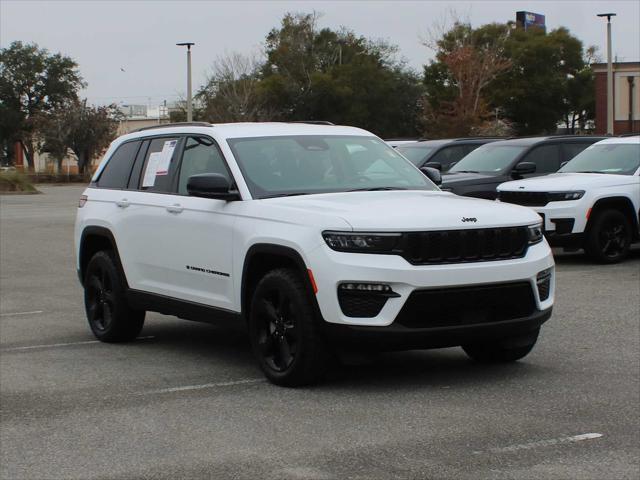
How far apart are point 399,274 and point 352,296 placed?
34 cm

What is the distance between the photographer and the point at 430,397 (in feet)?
23.9

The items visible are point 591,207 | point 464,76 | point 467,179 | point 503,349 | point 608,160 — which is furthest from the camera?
point 464,76

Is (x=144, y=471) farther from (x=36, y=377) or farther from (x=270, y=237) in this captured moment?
(x=36, y=377)

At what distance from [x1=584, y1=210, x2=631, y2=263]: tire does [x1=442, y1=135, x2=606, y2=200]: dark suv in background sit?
3179mm

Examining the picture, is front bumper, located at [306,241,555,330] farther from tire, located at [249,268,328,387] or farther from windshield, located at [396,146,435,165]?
windshield, located at [396,146,435,165]

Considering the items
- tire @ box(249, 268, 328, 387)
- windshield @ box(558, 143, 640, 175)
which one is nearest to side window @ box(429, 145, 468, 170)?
windshield @ box(558, 143, 640, 175)

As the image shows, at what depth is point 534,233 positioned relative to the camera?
25.8 feet

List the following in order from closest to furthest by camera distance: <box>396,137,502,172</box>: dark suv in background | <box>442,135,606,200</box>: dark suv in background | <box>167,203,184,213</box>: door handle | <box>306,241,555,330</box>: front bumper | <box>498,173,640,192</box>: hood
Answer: <box>306,241,555,330</box>: front bumper
<box>167,203,184,213</box>: door handle
<box>498,173,640,192</box>: hood
<box>442,135,606,200</box>: dark suv in background
<box>396,137,502,172</box>: dark suv in background

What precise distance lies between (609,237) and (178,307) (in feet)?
27.5

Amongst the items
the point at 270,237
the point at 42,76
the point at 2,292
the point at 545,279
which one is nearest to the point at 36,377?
the point at 270,237

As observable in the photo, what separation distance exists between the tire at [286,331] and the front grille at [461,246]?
76cm

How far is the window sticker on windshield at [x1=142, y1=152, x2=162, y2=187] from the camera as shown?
9414 mm

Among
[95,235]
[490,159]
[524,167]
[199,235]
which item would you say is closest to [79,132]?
[490,159]

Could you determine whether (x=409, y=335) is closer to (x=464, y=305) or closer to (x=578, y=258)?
(x=464, y=305)
